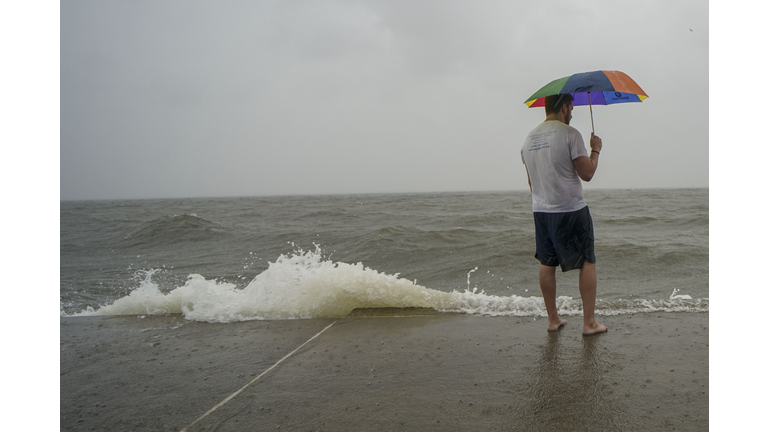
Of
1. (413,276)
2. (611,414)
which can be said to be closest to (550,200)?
(611,414)

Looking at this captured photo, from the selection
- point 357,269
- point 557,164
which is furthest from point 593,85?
point 357,269

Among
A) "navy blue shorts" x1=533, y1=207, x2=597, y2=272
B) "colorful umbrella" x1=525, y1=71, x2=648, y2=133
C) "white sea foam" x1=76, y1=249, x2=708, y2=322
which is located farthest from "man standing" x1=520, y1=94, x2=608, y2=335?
"white sea foam" x1=76, y1=249, x2=708, y2=322

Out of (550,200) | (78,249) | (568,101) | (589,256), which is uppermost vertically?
(568,101)

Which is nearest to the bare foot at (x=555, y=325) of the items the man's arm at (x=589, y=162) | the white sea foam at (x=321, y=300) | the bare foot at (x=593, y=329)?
the bare foot at (x=593, y=329)

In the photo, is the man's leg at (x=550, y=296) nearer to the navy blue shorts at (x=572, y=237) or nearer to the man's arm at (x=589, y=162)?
the navy blue shorts at (x=572, y=237)

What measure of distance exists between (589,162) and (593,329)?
1097mm

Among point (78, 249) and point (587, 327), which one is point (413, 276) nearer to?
point (587, 327)

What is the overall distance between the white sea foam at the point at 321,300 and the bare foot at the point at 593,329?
526 millimetres

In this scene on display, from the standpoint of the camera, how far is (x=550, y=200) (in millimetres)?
2891

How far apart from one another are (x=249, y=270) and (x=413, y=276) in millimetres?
3135

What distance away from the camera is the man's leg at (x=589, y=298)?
9.37 feet

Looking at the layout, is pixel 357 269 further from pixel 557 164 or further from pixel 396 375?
pixel 557 164

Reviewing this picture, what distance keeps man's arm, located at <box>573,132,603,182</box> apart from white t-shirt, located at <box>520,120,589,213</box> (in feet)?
0.11

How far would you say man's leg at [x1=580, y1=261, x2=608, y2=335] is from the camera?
2.86 metres
